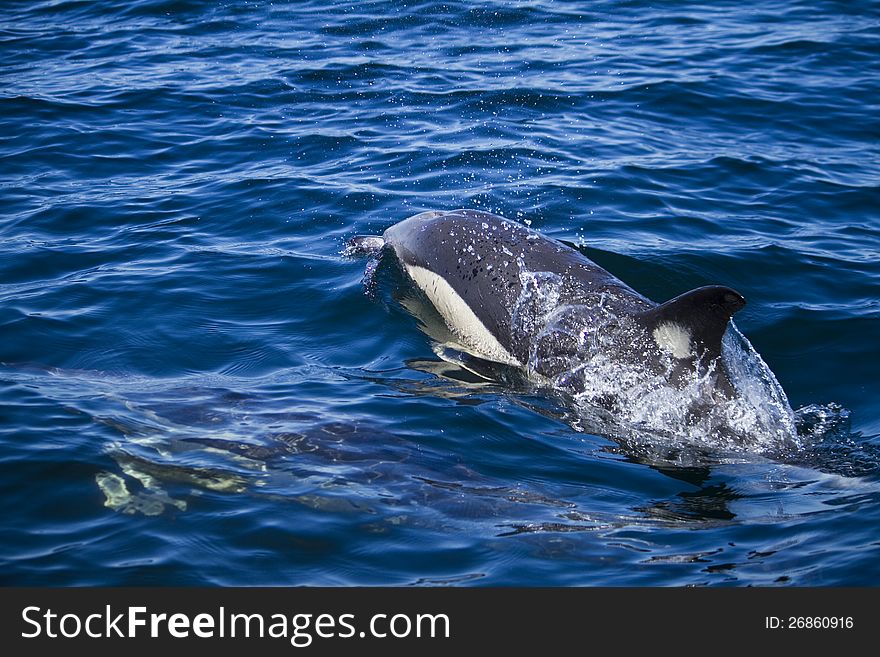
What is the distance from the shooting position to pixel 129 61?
17.9 m

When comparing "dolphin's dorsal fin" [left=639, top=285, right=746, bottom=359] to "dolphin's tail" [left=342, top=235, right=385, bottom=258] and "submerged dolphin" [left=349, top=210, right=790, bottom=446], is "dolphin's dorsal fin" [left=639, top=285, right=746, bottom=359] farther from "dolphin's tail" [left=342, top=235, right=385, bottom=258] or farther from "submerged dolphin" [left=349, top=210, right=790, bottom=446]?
"dolphin's tail" [left=342, top=235, right=385, bottom=258]

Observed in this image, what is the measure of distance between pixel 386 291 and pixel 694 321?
146 inches

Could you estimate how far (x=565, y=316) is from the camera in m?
8.63

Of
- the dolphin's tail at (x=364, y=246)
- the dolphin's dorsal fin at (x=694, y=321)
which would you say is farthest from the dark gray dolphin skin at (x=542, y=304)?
the dolphin's tail at (x=364, y=246)

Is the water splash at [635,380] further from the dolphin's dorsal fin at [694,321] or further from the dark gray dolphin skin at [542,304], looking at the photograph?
the dolphin's dorsal fin at [694,321]

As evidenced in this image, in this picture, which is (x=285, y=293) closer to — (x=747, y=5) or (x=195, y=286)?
(x=195, y=286)

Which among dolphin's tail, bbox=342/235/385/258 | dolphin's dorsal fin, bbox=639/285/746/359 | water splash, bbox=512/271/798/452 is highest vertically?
dolphin's dorsal fin, bbox=639/285/746/359

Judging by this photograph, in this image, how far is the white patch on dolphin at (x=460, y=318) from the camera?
9.12 m

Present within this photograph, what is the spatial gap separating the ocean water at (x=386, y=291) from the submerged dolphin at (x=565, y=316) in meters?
0.36

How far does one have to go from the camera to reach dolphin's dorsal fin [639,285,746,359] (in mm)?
7227

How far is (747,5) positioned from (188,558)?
1867 cm

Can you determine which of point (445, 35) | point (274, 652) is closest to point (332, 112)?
point (445, 35)

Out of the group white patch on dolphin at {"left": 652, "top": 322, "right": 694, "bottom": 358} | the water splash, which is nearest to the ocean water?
the water splash

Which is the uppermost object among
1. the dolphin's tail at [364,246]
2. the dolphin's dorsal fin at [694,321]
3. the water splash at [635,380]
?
the dolphin's dorsal fin at [694,321]
